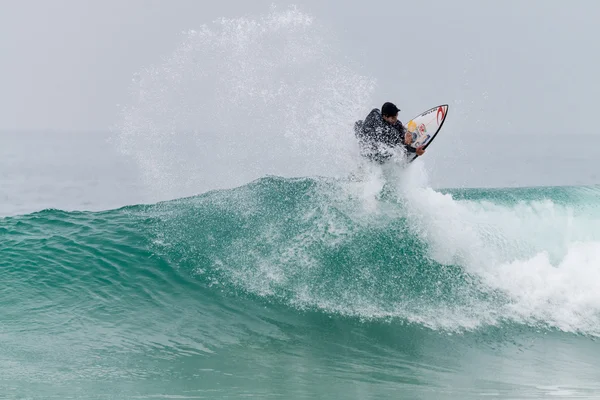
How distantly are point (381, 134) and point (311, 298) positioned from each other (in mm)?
3055

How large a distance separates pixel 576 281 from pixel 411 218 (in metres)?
2.80

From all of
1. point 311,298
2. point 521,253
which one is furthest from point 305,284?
point 521,253

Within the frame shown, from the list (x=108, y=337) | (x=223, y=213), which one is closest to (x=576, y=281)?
(x=223, y=213)

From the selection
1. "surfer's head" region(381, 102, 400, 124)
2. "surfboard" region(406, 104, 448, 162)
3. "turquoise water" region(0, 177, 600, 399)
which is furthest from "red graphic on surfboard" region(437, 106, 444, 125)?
"turquoise water" region(0, 177, 600, 399)

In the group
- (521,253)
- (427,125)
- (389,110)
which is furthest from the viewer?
(427,125)

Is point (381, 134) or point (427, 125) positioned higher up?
point (427, 125)

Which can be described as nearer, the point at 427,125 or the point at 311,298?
the point at 311,298

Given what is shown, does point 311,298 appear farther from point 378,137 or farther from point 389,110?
point 389,110

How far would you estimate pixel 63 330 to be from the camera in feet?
28.7

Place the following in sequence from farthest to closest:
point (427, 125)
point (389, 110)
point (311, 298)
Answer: point (427, 125)
point (389, 110)
point (311, 298)

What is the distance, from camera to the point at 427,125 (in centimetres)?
1211

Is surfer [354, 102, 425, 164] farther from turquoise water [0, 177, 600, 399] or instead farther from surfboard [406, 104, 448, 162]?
surfboard [406, 104, 448, 162]

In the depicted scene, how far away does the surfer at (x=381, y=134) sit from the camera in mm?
10859

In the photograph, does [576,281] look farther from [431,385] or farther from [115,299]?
[115,299]
